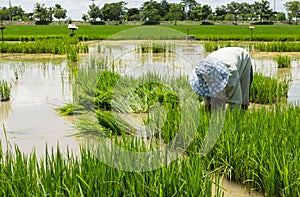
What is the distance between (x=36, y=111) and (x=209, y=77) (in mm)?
2655

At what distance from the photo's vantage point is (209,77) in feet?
10.0

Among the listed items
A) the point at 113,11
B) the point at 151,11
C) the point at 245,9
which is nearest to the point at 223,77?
the point at 151,11

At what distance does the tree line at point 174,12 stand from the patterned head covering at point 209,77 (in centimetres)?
5372

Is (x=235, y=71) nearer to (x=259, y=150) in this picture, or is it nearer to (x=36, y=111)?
(x=259, y=150)

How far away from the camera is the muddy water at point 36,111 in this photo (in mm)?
3680

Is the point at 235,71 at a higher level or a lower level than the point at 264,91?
higher

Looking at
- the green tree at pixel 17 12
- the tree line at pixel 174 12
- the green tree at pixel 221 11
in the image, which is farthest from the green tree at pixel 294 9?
the green tree at pixel 17 12

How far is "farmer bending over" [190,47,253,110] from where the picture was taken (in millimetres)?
3061

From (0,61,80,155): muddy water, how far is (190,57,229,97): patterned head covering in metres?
1.21

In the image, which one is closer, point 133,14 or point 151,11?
point 151,11

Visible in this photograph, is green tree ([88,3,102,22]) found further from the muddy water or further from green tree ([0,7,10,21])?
the muddy water

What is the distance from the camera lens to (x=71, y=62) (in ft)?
31.6

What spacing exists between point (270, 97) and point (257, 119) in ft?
6.33

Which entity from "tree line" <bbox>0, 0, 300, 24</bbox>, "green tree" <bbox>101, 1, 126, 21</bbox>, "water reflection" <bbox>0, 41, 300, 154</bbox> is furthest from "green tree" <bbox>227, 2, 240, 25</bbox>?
"water reflection" <bbox>0, 41, 300, 154</bbox>
